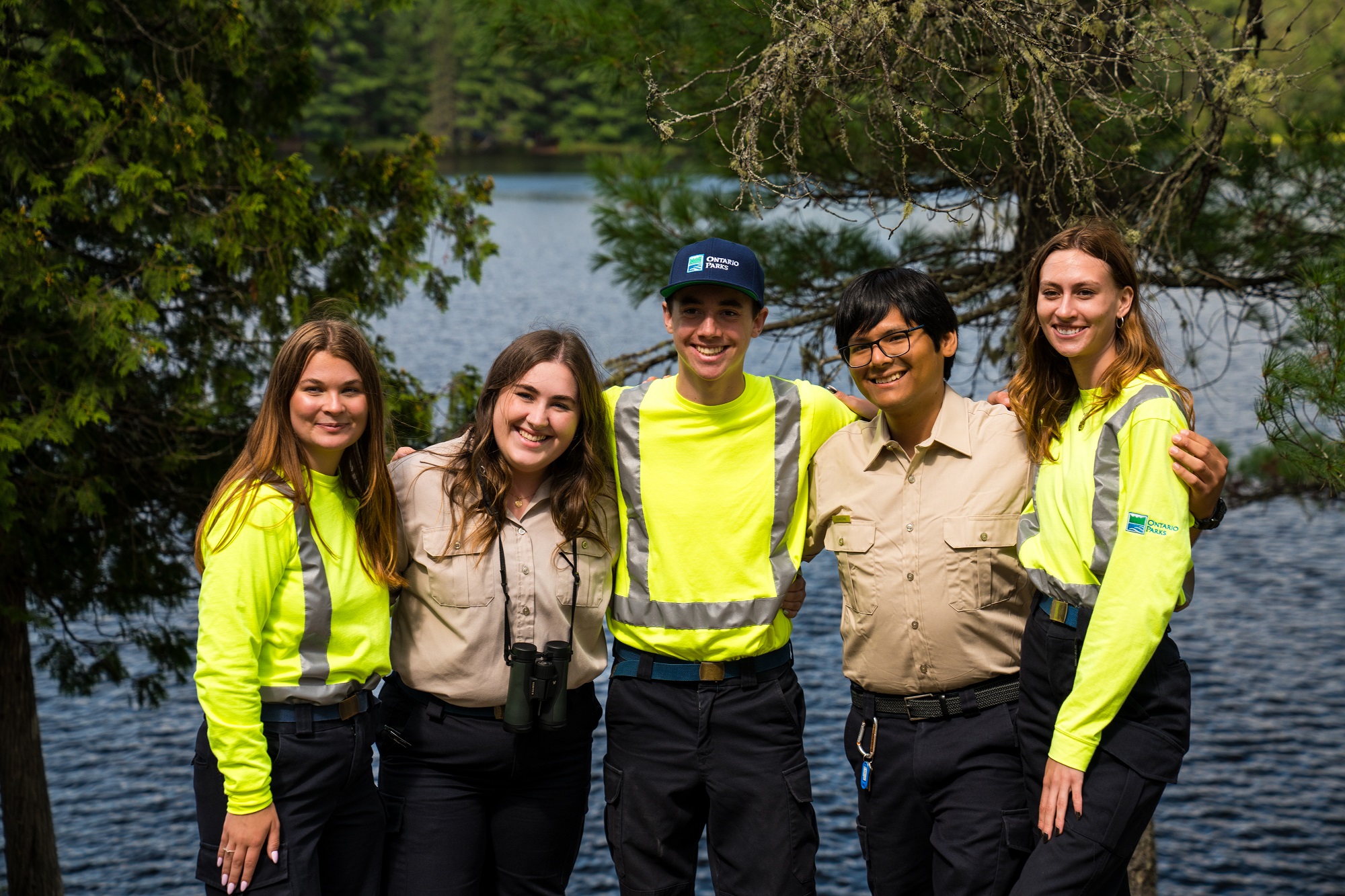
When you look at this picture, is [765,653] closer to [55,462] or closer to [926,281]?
[926,281]

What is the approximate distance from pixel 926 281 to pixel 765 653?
3.25ft

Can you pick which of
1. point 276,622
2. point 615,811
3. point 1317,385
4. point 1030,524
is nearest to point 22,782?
point 276,622

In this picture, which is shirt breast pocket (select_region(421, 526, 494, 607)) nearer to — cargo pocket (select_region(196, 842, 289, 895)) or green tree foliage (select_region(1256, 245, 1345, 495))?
cargo pocket (select_region(196, 842, 289, 895))

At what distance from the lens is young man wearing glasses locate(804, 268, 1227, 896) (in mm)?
2783

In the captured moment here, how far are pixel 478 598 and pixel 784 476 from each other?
2.68ft

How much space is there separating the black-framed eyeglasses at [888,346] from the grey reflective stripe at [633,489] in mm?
579

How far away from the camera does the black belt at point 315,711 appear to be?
8.98 feet

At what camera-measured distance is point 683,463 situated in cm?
306

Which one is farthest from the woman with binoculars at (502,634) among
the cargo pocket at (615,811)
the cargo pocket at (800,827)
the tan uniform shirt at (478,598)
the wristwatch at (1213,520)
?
the wristwatch at (1213,520)

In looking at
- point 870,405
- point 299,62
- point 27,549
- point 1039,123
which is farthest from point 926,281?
point 27,549

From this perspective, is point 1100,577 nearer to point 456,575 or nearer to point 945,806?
point 945,806

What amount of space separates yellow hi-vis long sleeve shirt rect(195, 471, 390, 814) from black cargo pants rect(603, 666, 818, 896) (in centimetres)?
65

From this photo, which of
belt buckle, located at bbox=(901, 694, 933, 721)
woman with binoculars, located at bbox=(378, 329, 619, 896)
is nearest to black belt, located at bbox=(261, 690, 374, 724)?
woman with binoculars, located at bbox=(378, 329, 619, 896)

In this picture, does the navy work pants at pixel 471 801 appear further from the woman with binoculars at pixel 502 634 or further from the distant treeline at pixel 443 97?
the distant treeline at pixel 443 97
